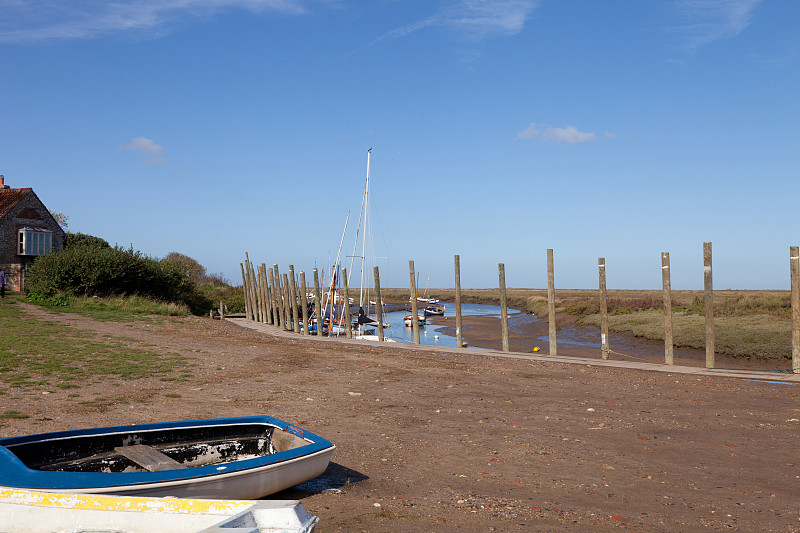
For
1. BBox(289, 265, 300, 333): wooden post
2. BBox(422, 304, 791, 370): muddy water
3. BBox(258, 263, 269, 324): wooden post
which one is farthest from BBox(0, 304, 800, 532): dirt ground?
BBox(258, 263, 269, 324): wooden post

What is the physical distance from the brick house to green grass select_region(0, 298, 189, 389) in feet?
64.9

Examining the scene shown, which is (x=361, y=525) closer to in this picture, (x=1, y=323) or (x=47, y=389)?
(x=47, y=389)

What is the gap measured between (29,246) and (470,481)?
129ft

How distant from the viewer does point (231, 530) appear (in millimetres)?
3494

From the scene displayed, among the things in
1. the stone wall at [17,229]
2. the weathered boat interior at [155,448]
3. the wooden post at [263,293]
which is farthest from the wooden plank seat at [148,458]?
the stone wall at [17,229]

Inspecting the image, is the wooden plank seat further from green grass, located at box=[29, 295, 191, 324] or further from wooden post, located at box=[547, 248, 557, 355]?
green grass, located at box=[29, 295, 191, 324]

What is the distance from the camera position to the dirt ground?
5484 mm

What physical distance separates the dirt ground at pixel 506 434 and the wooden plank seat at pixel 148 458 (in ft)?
3.23

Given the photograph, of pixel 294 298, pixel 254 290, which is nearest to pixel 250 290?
pixel 254 290

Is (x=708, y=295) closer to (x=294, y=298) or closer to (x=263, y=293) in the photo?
(x=294, y=298)

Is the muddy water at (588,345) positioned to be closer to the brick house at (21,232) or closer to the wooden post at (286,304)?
the wooden post at (286,304)

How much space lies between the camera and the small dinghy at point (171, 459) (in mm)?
4414

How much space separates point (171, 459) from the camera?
5.58 m

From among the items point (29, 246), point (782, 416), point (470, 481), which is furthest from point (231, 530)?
point (29, 246)
